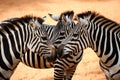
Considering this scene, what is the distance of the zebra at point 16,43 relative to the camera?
5.43 meters

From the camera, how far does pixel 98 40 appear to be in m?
5.59

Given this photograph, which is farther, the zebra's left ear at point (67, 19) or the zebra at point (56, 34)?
the zebra's left ear at point (67, 19)

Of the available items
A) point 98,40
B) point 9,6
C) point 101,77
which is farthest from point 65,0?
point 98,40

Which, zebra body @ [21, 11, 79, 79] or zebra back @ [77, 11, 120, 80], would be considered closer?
zebra back @ [77, 11, 120, 80]

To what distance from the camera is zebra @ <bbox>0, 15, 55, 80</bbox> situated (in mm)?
5434

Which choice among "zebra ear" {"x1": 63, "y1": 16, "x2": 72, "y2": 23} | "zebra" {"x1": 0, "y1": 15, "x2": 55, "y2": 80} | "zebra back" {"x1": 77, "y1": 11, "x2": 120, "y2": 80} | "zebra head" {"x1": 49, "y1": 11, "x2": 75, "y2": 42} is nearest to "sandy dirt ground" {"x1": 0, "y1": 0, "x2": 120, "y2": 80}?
"zebra head" {"x1": 49, "y1": 11, "x2": 75, "y2": 42}

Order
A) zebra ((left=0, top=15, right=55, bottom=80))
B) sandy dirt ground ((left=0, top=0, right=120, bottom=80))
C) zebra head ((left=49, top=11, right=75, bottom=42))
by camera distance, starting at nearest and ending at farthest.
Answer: zebra ((left=0, top=15, right=55, bottom=80)), zebra head ((left=49, top=11, right=75, bottom=42)), sandy dirt ground ((left=0, top=0, right=120, bottom=80))

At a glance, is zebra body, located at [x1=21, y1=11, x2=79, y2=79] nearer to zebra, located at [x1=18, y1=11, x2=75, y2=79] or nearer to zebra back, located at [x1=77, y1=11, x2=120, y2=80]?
zebra, located at [x1=18, y1=11, x2=75, y2=79]

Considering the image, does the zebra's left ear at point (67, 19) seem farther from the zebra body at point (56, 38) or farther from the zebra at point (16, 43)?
→ the zebra at point (16, 43)

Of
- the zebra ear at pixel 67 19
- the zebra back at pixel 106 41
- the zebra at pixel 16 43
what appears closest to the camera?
the zebra at pixel 16 43

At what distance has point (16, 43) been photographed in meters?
5.50

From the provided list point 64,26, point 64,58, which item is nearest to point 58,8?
point 64,58

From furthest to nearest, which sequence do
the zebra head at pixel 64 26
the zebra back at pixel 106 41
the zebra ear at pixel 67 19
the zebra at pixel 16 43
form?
1. the zebra ear at pixel 67 19
2. the zebra head at pixel 64 26
3. the zebra back at pixel 106 41
4. the zebra at pixel 16 43

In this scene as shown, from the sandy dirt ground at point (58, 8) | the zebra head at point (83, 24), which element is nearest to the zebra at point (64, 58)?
the zebra head at point (83, 24)
